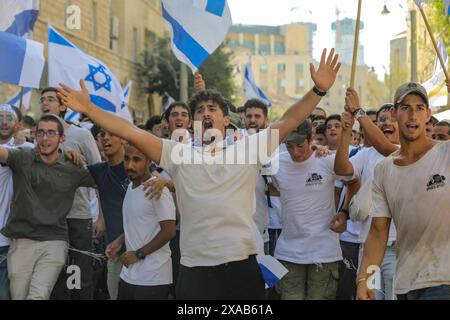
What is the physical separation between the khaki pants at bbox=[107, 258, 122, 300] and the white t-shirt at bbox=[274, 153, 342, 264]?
58.3 inches

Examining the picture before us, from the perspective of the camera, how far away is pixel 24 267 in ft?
24.9

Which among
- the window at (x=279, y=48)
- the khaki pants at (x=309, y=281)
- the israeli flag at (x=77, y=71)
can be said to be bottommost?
the khaki pants at (x=309, y=281)

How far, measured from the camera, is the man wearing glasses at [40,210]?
760 centimetres

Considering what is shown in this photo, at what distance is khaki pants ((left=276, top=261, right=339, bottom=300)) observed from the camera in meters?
7.58

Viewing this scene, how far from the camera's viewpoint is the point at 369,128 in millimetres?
6738

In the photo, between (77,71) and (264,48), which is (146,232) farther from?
(264,48)

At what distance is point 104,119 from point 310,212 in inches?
112

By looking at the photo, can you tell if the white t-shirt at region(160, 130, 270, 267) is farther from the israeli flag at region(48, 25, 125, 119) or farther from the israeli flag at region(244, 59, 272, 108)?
the israeli flag at region(244, 59, 272, 108)

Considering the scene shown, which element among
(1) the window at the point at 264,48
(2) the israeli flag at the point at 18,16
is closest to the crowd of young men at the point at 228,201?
(2) the israeli flag at the point at 18,16

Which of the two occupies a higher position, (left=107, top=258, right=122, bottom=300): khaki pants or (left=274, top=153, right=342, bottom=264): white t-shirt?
(left=274, top=153, right=342, bottom=264): white t-shirt

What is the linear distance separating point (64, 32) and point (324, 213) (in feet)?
72.3

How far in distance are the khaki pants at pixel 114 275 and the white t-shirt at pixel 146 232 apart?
18.4 inches

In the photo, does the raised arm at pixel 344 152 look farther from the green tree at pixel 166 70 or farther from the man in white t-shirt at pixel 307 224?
the green tree at pixel 166 70

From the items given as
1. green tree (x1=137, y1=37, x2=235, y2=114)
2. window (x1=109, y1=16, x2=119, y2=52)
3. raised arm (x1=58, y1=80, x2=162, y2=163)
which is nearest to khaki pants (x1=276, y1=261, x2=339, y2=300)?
raised arm (x1=58, y1=80, x2=162, y2=163)
